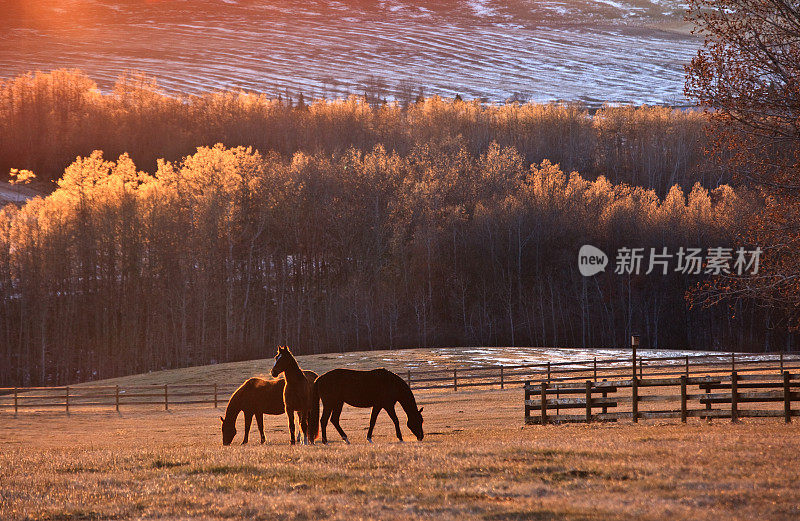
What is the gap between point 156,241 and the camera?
63.0 metres

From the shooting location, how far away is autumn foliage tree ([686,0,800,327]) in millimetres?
17391

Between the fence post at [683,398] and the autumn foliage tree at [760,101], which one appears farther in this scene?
the fence post at [683,398]

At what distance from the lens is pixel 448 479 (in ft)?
37.8

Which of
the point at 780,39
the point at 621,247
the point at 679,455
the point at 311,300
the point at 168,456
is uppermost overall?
the point at 780,39

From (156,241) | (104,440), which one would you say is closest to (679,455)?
(104,440)

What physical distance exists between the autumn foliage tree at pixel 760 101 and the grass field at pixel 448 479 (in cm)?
384

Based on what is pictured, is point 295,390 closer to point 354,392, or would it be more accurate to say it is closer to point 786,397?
point 354,392

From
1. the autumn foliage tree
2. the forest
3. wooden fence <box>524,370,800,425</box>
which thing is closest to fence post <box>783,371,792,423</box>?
wooden fence <box>524,370,800,425</box>

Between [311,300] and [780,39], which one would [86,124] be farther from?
[780,39]

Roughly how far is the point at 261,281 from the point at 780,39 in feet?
180

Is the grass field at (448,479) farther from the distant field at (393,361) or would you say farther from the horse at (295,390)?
the distant field at (393,361)

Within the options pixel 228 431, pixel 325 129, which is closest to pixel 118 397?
pixel 228 431

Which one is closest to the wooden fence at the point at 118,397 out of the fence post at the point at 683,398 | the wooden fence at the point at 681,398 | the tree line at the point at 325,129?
the wooden fence at the point at 681,398

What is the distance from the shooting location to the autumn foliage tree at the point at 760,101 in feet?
57.1
